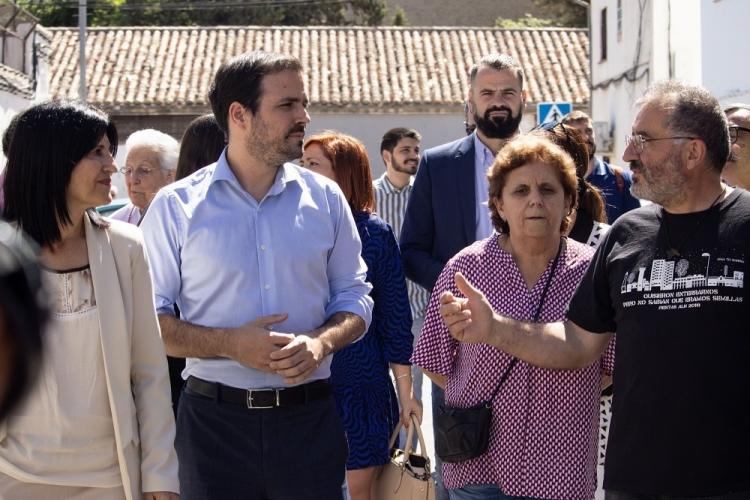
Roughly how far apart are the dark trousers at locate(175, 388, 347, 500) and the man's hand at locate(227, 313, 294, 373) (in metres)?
0.20

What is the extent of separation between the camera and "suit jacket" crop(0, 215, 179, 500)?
12.1 feet

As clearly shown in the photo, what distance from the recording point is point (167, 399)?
3.91 metres

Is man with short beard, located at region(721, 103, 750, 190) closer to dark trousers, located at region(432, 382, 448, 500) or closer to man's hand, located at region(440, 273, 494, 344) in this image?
dark trousers, located at region(432, 382, 448, 500)

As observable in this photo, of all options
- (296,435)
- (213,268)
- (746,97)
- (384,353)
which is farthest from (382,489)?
(746,97)

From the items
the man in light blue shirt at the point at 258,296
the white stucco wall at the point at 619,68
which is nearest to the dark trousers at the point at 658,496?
the man in light blue shirt at the point at 258,296

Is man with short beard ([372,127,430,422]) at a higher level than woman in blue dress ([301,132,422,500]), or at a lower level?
higher

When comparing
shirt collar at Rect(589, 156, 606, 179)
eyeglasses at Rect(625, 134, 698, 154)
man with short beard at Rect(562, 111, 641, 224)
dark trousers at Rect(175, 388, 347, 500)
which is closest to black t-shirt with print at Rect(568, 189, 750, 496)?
eyeglasses at Rect(625, 134, 698, 154)

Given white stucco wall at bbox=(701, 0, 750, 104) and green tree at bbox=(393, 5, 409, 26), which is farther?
green tree at bbox=(393, 5, 409, 26)

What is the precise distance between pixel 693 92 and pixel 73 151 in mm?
2032

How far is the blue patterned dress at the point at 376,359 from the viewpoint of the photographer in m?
5.27

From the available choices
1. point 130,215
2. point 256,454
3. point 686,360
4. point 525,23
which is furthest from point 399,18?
point 686,360

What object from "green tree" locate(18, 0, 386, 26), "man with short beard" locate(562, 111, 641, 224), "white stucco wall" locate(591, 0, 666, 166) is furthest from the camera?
"green tree" locate(18, 0, 386, 26)

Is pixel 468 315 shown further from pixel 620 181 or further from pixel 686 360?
pixel 620 181

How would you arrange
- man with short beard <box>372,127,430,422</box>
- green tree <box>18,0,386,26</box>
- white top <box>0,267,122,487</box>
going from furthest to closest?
green tree <box>18,0,386,26</box> → man with short beard <box>372,127,430,422</box> → white top <box>0,267,122,487</box>
